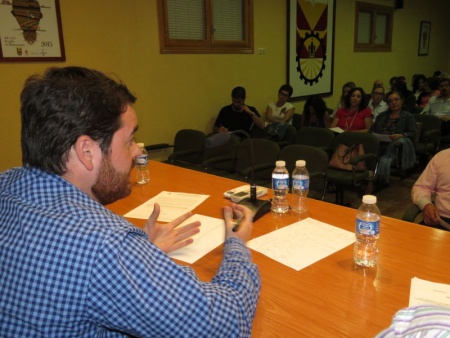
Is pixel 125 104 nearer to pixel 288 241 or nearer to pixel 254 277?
pixel 254 277

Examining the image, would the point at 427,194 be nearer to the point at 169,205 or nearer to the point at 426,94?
the point at 169,205

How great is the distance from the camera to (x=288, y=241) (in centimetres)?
145

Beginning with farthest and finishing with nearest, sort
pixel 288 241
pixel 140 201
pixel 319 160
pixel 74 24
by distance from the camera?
pixel 74 24 → pixel 319 160 → pixel 140 201 → pixel 288 241

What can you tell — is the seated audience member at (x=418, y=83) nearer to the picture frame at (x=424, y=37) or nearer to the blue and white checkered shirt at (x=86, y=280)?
the picture frame at (x=424, y=37)

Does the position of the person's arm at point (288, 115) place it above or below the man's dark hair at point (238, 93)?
below

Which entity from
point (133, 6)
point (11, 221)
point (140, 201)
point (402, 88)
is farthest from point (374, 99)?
point (11, 221)

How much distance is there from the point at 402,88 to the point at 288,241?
20.9 ft

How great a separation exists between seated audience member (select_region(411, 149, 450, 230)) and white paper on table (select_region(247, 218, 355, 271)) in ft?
2.87

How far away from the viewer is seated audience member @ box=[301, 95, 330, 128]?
513 cm

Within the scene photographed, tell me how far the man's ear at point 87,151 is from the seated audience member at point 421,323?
718mm

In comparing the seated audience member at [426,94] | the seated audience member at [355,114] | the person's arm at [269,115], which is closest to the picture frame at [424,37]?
the seated audience member at [426,94]

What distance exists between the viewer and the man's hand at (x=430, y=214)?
2070 millimetres

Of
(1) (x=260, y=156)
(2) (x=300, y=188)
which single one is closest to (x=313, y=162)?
(1) (x=260, y=156)

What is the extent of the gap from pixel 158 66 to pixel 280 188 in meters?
3.12
